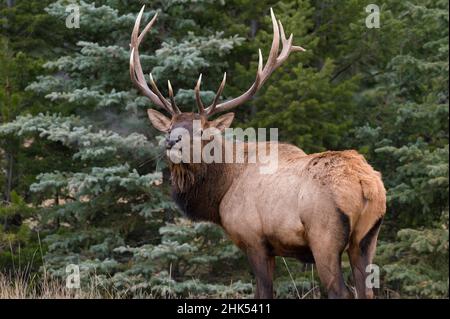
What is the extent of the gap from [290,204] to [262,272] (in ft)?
2.11

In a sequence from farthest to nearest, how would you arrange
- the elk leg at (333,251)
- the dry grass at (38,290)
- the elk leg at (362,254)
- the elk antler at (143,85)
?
the dry grass at (38,290) → the elk antler at (143,85) → the elk leg at (362,254) → the elk leg at (333,251)

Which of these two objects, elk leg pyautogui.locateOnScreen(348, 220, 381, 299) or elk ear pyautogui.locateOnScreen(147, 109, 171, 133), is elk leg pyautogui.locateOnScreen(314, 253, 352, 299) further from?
elk ear pyautogui.locateOnScreen(147, 109, 171, 133)

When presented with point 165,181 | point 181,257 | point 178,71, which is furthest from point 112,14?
point 181,257

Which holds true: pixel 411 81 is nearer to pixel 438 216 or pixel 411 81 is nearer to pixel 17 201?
pixel 438 216

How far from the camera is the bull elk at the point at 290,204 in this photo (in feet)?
19.4

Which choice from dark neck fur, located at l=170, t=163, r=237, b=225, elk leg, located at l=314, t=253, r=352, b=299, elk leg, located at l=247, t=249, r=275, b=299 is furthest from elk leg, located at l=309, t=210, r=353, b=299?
dark neck fur, located at l=170, t=163, r=237, b=225

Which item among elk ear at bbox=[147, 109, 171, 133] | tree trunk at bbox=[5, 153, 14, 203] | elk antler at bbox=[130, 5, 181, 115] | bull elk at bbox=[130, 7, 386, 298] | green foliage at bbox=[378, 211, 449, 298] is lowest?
green foliage at bbox=[378, 211, 449, 298]

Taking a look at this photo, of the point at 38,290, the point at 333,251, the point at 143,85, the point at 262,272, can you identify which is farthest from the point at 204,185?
the point at 38,290

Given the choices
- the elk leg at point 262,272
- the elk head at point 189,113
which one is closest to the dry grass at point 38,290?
the elk head at point 189,113

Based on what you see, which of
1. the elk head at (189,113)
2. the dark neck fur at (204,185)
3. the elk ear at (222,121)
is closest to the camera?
the elk head at (189,113)

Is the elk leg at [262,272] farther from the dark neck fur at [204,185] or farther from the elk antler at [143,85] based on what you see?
the elk antler at [143,85]

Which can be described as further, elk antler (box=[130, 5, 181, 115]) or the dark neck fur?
elk antler (box=[130, 5, 181, 115])

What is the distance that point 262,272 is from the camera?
650 centimetres

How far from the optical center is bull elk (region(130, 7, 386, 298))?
5.92 metres
